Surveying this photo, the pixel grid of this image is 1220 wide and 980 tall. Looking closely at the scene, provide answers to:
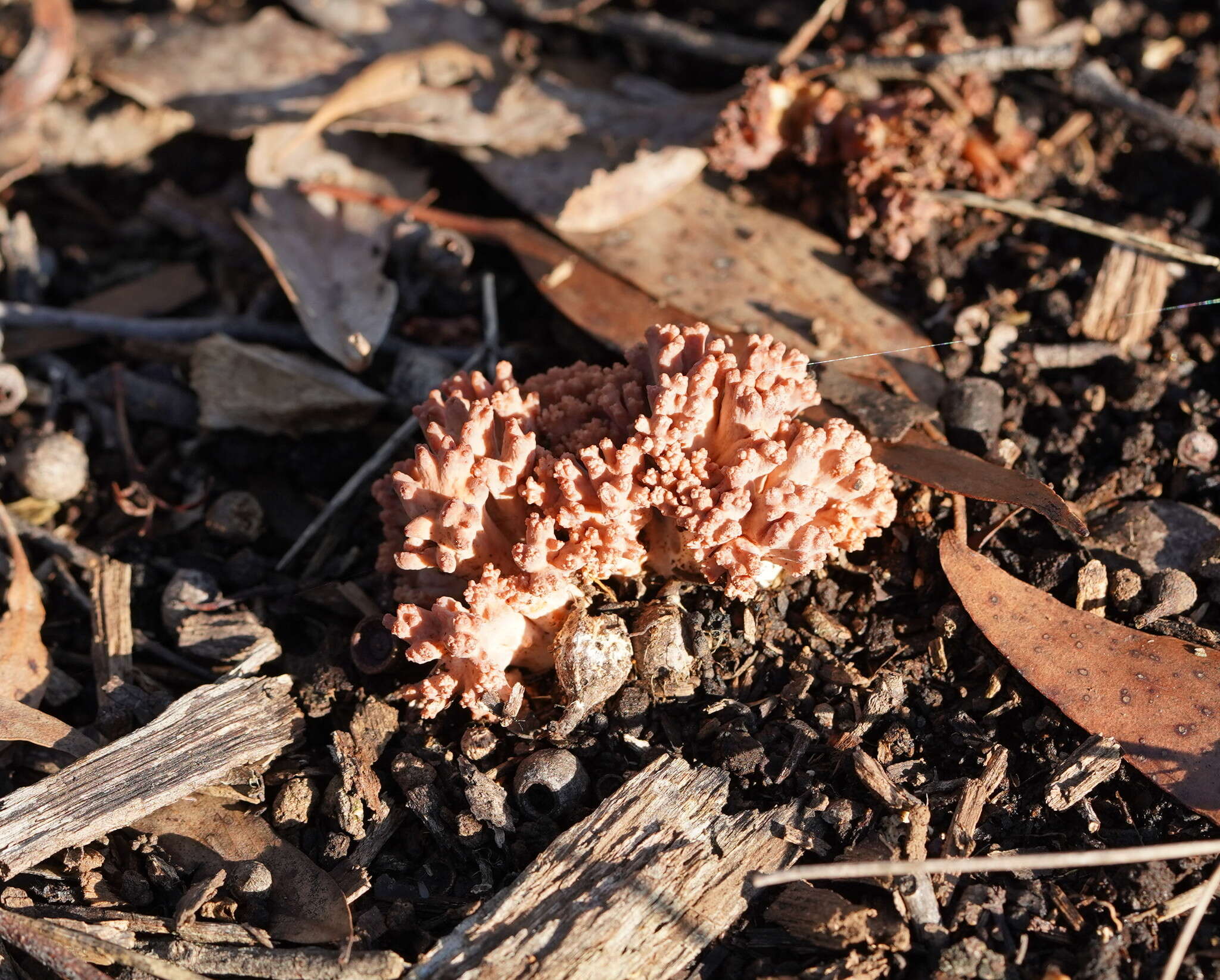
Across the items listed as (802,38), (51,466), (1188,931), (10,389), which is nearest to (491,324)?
(51,466)

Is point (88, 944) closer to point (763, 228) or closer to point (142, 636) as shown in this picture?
point (142, 636)

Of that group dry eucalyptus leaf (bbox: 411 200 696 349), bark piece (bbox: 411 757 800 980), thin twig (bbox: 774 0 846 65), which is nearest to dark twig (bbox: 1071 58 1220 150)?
thin twig (bbox: 774 0 846 65)

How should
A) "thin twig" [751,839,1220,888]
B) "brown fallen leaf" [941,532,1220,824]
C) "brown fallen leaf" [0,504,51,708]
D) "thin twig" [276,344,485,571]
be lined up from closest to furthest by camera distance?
"thin twig" [751,839,1220,888] < "brown fallen leaf" [941,532,1220,824] < "brown fallen leaf" [0,504,51,708] < "thin twig" [276,344,485,571]

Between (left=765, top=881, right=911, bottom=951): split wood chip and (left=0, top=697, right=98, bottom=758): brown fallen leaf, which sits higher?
(left=765, top=881, right=911, bottom=951): split wood chip

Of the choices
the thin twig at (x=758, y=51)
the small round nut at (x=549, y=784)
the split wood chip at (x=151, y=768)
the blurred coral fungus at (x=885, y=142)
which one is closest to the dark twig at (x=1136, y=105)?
the thin twig at (x=758, y=51)

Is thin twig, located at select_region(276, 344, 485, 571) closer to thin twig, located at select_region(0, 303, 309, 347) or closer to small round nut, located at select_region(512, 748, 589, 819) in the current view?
thin twig, located at select_region(0, 303, 309, 347)

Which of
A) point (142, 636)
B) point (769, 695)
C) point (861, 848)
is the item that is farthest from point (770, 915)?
point (142, 636)
